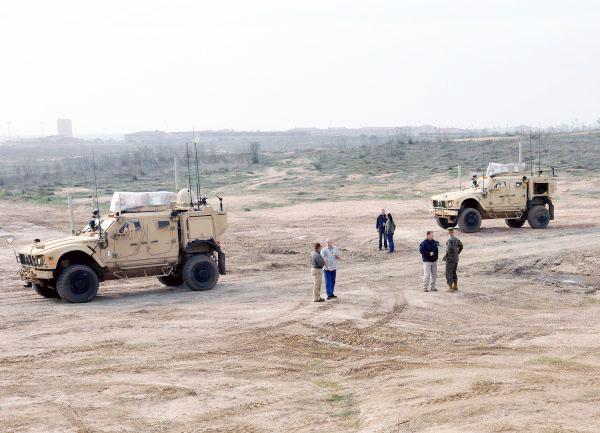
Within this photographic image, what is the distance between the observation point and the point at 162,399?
39.4 feet

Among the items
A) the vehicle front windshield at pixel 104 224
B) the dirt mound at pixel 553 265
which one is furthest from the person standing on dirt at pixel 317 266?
the dirt mound at pixel 553 265

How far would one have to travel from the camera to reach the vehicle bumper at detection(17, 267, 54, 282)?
18578 mm

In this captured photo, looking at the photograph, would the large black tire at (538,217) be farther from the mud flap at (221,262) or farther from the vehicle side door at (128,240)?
the vehicle side door at (128,240)

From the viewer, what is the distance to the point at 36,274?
18656mm

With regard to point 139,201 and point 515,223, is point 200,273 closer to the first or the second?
point 139,201

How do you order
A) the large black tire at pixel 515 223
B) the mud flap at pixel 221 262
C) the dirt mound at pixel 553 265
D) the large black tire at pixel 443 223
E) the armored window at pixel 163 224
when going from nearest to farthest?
1. the armored window at pixel 163 224
2. the mud flap at pixel 221 262
3. the dirt mound at pixel 553 265
4. the large black tire at pixel 443 223
5. the large black tire at pixel 515 223

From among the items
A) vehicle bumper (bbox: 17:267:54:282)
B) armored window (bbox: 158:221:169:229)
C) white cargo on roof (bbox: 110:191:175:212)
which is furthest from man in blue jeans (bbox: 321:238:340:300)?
vehicle bumper (bbox: 17:267:54:282)

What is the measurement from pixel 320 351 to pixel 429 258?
533cm

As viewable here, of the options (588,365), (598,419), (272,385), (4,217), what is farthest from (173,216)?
(4,217)

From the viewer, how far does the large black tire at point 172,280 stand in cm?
2111

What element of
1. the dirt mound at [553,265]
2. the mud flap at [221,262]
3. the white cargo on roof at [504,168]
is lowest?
the dirt mound at [553,265]

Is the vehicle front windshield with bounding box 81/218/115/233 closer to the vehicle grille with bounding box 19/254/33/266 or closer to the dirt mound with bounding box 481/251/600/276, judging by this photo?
the vehicle grille with bounding box 19/254/33/266

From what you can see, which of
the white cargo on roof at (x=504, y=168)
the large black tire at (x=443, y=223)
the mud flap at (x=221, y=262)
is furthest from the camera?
the large black tire at (x=443, y=223)

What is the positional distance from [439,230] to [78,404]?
19787mm
